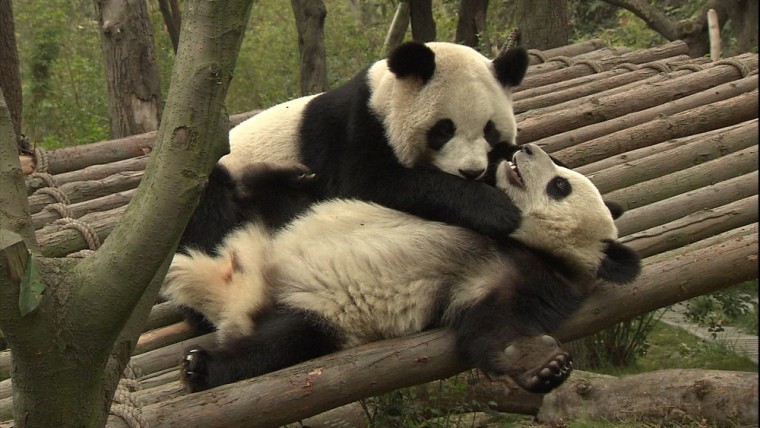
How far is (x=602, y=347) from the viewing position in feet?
21.0

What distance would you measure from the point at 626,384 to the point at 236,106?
897 centimetres

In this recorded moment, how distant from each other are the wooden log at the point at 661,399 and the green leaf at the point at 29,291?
315cm

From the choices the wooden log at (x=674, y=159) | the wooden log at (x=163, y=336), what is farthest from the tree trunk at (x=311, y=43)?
the wooden log at (x=163, y=336)

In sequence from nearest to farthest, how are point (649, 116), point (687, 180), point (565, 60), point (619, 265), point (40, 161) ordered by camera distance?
1. point (619, 265)
2. point (687, 180)
3. point (40, 161)
4. point (649, 116)
5. point (565, 60)

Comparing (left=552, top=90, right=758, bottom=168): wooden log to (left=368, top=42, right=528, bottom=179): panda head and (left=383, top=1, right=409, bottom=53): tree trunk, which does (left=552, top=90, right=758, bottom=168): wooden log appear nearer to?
(left=368, top=42, right=528, bottom=179): panda head

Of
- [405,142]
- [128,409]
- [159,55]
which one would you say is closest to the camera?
[128,409]

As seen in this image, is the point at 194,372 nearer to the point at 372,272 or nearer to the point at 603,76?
the point at 372,272

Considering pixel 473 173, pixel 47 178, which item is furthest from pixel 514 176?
pixel 47 178

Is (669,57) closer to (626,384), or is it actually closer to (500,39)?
(626,384)

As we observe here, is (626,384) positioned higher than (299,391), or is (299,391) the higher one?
(299,391)

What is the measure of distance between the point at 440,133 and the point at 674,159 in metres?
1.49

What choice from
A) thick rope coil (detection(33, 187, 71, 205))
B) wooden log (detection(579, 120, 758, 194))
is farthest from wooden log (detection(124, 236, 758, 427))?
thick rope coil (detection(33, 187, 71, 205))

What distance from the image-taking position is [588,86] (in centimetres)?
604

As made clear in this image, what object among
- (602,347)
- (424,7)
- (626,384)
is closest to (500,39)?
(424,7)
